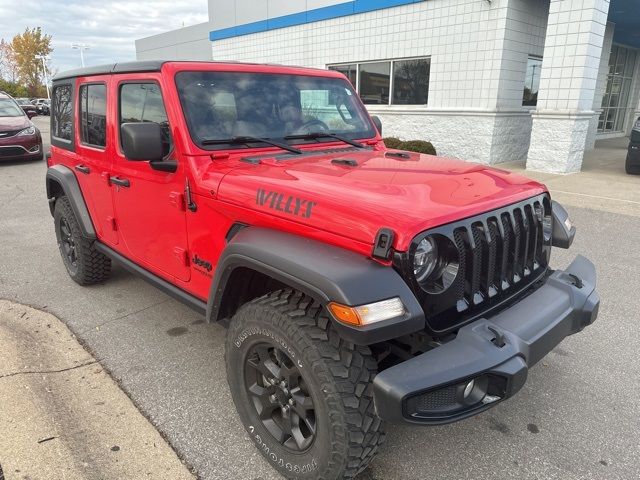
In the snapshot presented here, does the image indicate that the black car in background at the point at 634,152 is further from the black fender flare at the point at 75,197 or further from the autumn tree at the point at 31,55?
the autumn tree at the point at 31,55

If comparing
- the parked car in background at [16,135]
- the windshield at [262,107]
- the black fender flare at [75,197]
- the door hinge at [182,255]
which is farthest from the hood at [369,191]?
the parked car in background at [16,135]

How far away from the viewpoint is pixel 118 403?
9.09 feet

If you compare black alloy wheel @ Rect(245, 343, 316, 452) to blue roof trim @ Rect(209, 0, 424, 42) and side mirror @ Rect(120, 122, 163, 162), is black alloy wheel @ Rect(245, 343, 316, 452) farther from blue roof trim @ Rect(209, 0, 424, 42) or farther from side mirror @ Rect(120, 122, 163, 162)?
blue roof trim @ Rect(209, 0, 424, 42)

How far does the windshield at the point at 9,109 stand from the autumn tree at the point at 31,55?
49.8m

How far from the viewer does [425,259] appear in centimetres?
198

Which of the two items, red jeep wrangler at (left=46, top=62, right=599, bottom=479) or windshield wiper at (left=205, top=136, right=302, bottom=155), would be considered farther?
windshield wiper at (left=205, top=136, right=302, bottom=155)

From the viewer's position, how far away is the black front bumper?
171 centimetres

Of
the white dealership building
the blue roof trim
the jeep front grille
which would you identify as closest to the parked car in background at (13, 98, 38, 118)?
the blue roof trim

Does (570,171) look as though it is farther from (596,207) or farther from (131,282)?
(131,282)

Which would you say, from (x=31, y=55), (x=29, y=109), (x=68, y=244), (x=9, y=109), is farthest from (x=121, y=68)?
Answer: (x=31, y=55)

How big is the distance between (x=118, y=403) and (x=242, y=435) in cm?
80

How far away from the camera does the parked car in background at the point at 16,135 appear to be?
11945mm

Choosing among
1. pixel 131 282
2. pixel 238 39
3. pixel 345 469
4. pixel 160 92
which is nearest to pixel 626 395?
pixel 345 469

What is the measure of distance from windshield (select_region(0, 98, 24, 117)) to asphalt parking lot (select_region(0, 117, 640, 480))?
9726 mm
